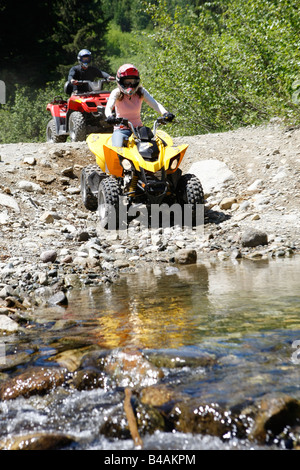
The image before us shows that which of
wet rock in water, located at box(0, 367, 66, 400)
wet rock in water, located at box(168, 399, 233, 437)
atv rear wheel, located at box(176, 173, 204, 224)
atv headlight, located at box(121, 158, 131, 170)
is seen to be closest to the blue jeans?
atv headlight, located at box(121, 158, 131, 170)

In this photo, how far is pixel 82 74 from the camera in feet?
37.8

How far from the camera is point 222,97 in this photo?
1370cm

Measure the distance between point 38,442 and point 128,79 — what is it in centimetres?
618

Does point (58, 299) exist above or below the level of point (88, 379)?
above

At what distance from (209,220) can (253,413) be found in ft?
17.7

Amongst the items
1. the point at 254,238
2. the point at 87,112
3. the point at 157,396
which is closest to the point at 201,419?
the point at 157,396

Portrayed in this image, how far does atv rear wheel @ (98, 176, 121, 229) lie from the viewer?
7090 mm

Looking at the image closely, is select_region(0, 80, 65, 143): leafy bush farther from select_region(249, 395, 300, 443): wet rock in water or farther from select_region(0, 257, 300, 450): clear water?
select_region(249, 395, 300, 443): wet rock in water

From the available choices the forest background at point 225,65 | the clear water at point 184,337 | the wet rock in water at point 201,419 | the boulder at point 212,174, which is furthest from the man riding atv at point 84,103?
the wet rock in water at point 201,419

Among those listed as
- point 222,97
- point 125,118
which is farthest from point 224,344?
point 222,97

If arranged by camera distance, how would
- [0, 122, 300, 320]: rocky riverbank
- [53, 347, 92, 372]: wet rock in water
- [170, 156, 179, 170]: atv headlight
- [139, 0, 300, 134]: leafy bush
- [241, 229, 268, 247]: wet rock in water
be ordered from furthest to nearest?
[139, 0, 300, 134]: leafy bush
[170, 156, 179, 170]: atv headlight
[241, 229, 268, 247]: wet rock in water
[0, 122, 300, 320]: rocky riverbank
[53, 347, 92, 372]: wet rock in water

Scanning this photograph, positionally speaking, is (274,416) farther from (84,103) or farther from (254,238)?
(84,103)

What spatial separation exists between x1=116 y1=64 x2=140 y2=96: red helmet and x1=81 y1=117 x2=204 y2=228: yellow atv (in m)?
0.56

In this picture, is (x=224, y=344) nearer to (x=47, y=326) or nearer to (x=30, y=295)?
(x=47, y=326)
